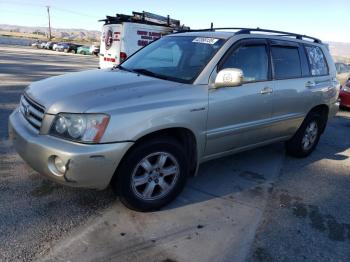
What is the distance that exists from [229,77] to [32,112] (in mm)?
1930

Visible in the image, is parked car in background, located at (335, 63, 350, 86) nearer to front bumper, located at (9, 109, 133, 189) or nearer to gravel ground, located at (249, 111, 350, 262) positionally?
gravel ground, located at (249, 111, 350, 262)

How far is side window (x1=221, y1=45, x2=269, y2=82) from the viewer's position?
13.2 ft

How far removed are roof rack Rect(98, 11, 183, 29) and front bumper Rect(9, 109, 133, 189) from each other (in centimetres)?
1042

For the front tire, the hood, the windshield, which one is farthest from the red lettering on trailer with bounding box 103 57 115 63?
the front tire

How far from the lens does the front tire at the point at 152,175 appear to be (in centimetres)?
324

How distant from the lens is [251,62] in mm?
4258

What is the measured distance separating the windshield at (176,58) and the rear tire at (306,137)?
2.15 m

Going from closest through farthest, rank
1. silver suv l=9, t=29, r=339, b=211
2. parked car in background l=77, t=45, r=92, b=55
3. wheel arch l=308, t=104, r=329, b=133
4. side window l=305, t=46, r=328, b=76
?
silver suv l=9, t=29, r=339, b=211 < side window l=305, t=46, r=328, b=76 < wheel arch l=308, t=104, r=329, b=133 < parked car in background l=77, t=45, r=92, b=55

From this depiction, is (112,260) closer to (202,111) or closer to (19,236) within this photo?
(19,236)

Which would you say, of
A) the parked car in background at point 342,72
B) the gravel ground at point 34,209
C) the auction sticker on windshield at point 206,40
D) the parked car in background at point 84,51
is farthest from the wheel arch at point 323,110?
the parked car in background at point 84,51

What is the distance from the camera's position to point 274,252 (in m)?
3.05

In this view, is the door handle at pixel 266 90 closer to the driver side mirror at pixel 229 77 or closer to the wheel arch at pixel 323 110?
the driver side mirror at pixel 229 77

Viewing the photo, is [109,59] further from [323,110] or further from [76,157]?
[76,157]

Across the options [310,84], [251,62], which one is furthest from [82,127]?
[310,84]
